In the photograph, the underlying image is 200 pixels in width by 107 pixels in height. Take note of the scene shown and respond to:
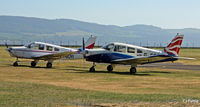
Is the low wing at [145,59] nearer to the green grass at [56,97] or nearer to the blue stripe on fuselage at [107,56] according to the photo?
the blue stripe on fuselage at [107,56]

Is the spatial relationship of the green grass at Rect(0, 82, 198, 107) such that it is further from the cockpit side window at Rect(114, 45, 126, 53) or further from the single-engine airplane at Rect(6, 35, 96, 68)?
the single-engine airplane at Rect(6, 35, 96, 68)

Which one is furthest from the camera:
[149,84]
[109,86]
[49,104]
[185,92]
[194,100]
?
[149,84]

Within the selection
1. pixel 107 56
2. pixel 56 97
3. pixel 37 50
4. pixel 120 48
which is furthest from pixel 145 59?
pixel 56 97

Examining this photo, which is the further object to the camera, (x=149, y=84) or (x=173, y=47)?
(x=173, y=47)

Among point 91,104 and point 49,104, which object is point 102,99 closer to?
point 91,104

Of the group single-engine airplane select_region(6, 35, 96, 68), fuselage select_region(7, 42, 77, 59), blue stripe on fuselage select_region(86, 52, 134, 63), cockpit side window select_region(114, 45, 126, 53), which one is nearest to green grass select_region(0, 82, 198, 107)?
blue stripe on fuselage select_region(86, 52, 134, 63)

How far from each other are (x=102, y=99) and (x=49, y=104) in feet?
10.4

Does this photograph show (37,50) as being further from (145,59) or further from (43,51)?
(145,59)

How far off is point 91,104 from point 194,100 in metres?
5.27

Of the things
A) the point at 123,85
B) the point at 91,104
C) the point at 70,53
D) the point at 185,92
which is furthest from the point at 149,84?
the point at 70,53

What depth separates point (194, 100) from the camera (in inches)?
765

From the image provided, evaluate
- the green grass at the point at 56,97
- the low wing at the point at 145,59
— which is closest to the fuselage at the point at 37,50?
the low wing at the point at 145,59

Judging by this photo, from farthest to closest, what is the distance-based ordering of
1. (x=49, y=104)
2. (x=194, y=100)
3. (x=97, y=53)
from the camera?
1. (x=97, y=53)
2. (x=194, y=100)
3. (x=49, y=104)

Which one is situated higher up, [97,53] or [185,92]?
[97,53]
